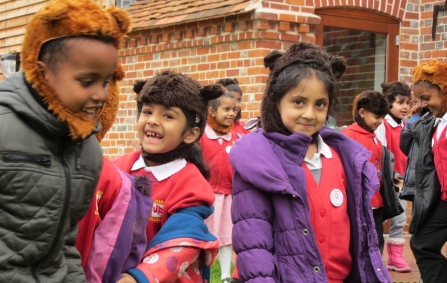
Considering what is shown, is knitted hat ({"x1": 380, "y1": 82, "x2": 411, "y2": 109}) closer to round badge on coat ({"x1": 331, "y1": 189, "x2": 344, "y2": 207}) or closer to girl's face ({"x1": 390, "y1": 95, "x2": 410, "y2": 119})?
girl's face ({"x1": 390, "y1": 95, "x2": 410, "y2": 119})

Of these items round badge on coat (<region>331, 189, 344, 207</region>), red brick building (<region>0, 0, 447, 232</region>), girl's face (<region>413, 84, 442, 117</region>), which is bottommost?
round badge on coat (<region>331, 189, 344, 207</region>)

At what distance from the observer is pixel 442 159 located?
609 centimetres

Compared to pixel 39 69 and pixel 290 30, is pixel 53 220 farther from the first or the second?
pixel 290 30

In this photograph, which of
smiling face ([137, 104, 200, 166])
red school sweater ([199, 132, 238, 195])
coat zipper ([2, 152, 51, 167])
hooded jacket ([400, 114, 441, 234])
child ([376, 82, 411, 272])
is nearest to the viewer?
coat zipper ([2, 152, 51, 167])

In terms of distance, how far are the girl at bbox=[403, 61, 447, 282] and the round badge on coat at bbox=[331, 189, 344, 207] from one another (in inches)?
104

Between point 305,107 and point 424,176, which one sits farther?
point 424,176

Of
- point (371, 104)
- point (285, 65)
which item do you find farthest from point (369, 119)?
point (285, 65)

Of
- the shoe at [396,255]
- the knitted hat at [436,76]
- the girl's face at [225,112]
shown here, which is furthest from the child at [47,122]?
the shoe at [396,255]

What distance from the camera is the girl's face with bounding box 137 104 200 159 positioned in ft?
12.8

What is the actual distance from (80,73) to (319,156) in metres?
1.73

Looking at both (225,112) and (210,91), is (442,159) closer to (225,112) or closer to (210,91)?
(225,112)

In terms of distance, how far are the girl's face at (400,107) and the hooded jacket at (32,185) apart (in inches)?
282

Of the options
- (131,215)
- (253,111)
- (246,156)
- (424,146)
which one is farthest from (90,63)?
(253,111)

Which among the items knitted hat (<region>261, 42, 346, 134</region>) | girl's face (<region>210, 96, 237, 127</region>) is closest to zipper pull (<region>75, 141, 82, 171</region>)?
knitted hat (<region>261, 42, 346, 134</region>)
